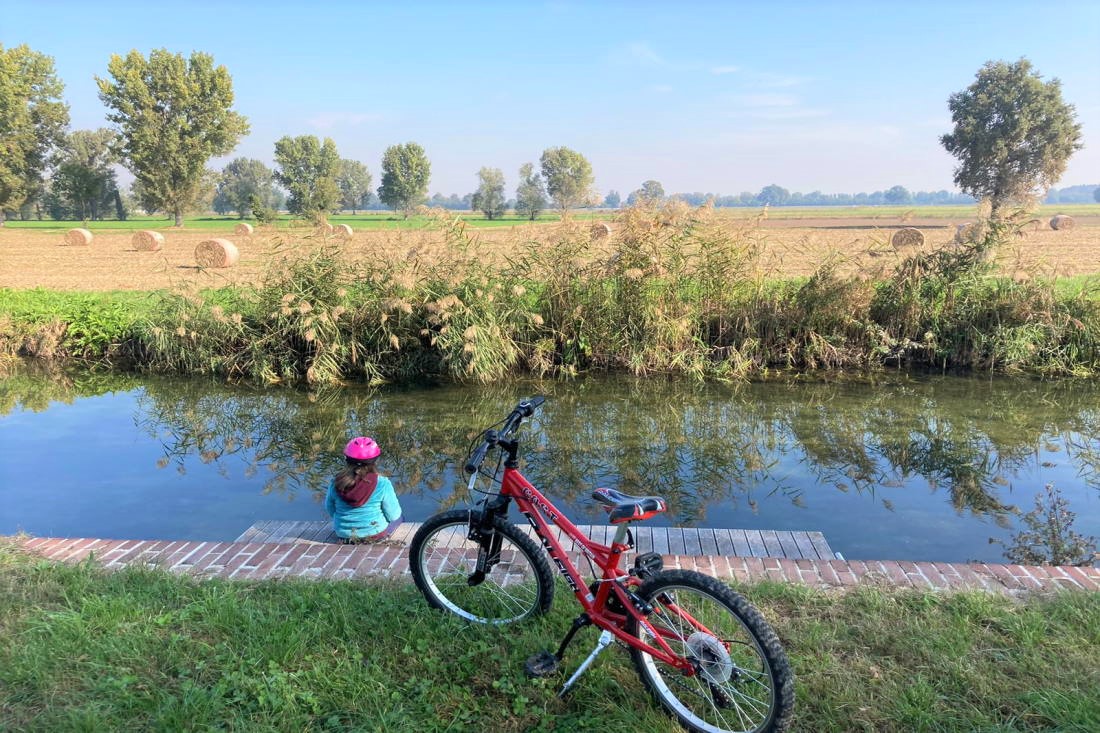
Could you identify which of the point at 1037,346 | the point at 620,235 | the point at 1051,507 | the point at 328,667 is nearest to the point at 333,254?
the point at 620,235

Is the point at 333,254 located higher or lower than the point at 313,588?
higher

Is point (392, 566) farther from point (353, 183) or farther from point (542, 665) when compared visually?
point (353, 183)

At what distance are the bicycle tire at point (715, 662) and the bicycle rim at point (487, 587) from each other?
776 mm

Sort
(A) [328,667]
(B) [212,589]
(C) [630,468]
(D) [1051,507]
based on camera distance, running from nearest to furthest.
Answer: (A) [328,667] → (B) [212,589] → (D) [1051,507] → (C) [630,468]

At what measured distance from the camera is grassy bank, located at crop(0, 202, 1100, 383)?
10633mm

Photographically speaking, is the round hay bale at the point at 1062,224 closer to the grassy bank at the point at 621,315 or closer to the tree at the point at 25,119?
the grassy bank at the point at 621,315

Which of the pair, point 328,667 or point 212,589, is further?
point 212,589

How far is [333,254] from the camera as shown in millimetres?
10922

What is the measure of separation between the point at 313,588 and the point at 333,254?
8.11 meters

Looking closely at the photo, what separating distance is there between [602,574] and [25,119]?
61489 millimetres

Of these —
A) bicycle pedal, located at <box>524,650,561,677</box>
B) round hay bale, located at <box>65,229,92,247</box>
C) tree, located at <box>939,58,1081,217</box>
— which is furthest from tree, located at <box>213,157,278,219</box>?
bicycle pedal, located at <box>524,650,561,677</box>

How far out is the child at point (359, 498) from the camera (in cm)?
488

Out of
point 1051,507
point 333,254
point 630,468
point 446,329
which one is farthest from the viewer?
point 333,254

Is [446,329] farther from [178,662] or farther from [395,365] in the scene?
[178,662]
